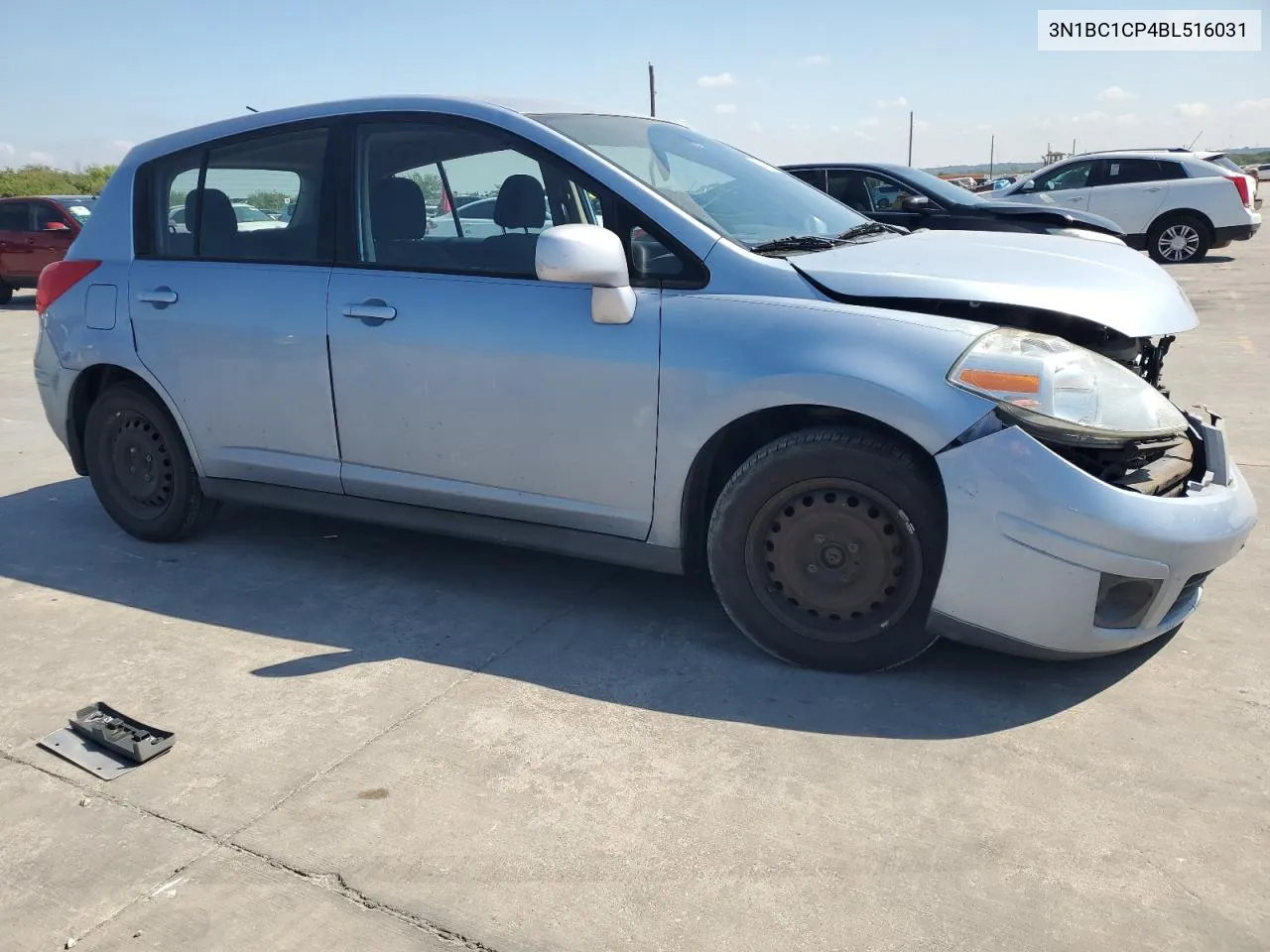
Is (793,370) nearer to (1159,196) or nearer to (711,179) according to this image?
(711,179)

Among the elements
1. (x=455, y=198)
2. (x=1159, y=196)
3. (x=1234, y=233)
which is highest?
(x=455, y=198)

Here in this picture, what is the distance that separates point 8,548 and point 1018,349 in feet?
14.0

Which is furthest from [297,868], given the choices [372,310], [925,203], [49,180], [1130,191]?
[49,180]

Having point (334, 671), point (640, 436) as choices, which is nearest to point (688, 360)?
point (640, 436)

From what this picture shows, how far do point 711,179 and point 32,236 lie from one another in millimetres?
14911

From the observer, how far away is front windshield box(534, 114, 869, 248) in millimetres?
3586

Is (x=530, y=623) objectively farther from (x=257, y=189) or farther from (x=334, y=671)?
(x=257, y=189)

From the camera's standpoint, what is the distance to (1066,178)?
15.6 metres

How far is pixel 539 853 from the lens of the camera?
2.47 meters

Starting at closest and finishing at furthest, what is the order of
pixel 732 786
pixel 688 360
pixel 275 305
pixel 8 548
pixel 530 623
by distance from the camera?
pixel 732 786
pixel 688 360
pixel 530 623
pixel 275 305
pixel 8 548

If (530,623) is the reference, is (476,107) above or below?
above

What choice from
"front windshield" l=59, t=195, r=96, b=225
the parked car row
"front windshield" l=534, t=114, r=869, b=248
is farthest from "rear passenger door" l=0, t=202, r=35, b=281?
"front windshield" l=534, t=114, r=869, b=248

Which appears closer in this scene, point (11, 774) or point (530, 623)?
point (11, 774)

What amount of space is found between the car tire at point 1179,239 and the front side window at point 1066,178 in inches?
46.6
